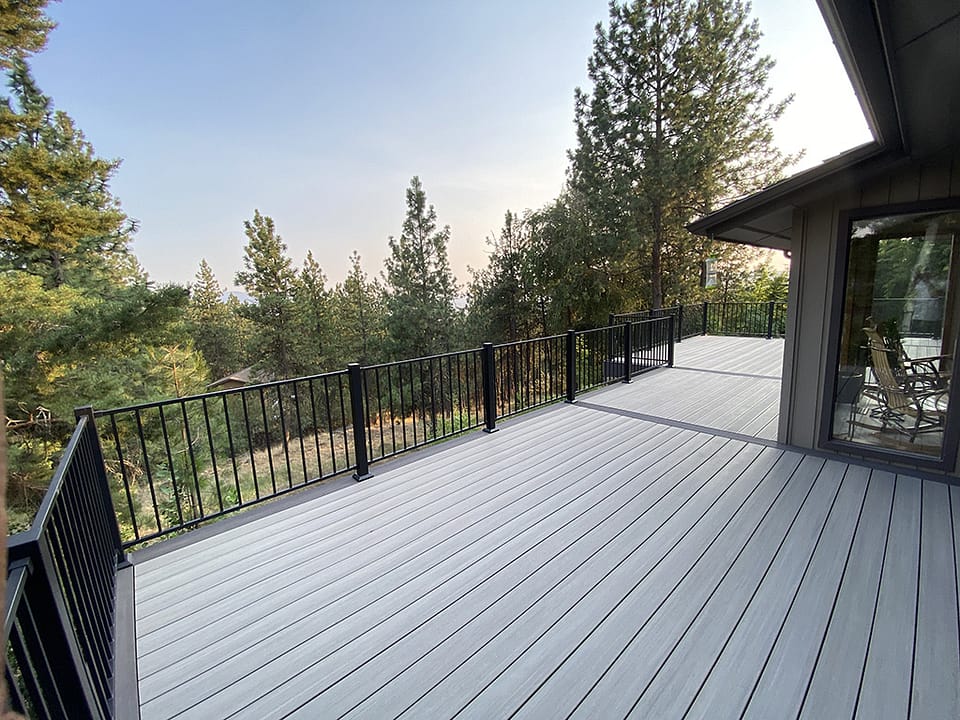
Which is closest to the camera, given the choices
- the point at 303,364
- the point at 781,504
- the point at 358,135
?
the point at 781,504

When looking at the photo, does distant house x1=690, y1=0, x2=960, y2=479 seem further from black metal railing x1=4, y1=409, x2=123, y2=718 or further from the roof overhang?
black metal railing x1=4, y1=409, x2=123, y2=718

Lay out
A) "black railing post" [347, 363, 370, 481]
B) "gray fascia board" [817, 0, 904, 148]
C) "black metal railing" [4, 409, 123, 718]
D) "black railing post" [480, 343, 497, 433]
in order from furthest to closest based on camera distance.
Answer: "black railing post" [480, 343, 497, 433]
"black railing post" [347, 363, 370, 481]
"gray fascia board" [817, 0, 904, 148]
"black metal railing" [4, 409, 123, 718]

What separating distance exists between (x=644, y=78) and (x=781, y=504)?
1310 cm

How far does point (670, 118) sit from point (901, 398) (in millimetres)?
11739

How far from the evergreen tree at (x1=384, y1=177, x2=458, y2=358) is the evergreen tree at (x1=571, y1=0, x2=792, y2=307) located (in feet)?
22.0

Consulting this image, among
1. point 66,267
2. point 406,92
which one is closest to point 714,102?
point 406,92

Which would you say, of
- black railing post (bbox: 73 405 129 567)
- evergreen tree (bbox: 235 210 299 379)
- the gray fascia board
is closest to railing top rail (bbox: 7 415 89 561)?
black railing post (bbox: 73 405 129 567)

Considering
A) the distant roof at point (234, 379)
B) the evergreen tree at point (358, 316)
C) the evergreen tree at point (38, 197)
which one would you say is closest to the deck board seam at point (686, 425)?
the evergreen tree at point (38, 197)

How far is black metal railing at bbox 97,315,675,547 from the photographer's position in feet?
9.94

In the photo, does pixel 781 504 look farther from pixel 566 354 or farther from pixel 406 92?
pixel 406 92

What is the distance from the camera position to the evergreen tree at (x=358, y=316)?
2042 centimetres

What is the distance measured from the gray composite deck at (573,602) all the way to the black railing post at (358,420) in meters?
0.18

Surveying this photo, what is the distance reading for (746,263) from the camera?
49.1 feet

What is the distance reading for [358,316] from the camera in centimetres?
2158
